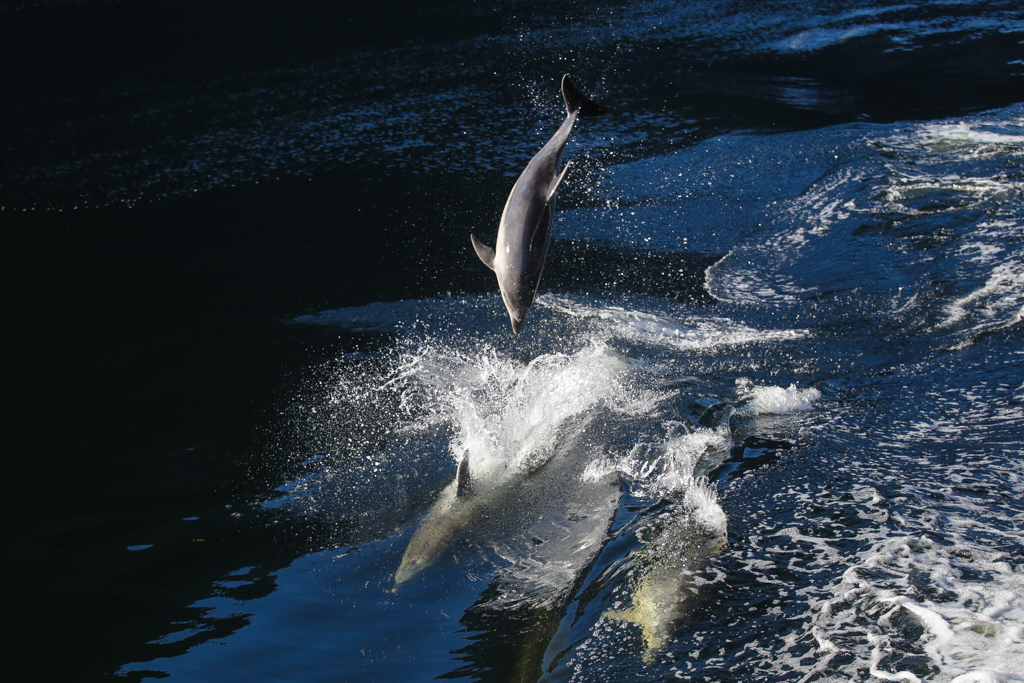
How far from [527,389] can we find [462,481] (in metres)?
1.64

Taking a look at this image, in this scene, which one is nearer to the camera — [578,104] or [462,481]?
[578,104]

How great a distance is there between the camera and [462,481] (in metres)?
5.64

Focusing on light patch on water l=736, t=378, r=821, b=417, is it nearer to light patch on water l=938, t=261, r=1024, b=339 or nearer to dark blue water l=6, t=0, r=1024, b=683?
dark blue water l=6, t=0, r=1024, b=683

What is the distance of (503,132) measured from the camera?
13734mm

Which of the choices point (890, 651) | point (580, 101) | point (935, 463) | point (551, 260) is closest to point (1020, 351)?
point (935, 463)

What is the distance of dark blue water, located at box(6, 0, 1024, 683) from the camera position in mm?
4488

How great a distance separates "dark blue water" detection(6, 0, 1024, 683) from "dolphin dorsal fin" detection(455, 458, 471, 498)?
9 centimetres

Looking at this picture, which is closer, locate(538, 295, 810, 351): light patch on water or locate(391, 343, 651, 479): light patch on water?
locate(391, 343, 651, 479): light patch on water

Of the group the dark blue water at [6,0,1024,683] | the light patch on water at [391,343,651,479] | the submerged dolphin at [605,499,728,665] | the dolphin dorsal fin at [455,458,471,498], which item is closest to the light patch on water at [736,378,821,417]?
the dark blue water at [6,0,1024,683]

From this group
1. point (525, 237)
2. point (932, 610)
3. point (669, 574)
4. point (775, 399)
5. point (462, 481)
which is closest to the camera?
point (932, 610)

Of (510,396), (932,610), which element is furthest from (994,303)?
(510,396)

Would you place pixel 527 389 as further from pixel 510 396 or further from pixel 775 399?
pixel 775 399

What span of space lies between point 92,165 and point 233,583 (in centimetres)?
1112

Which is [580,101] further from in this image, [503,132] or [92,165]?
[92,165]
